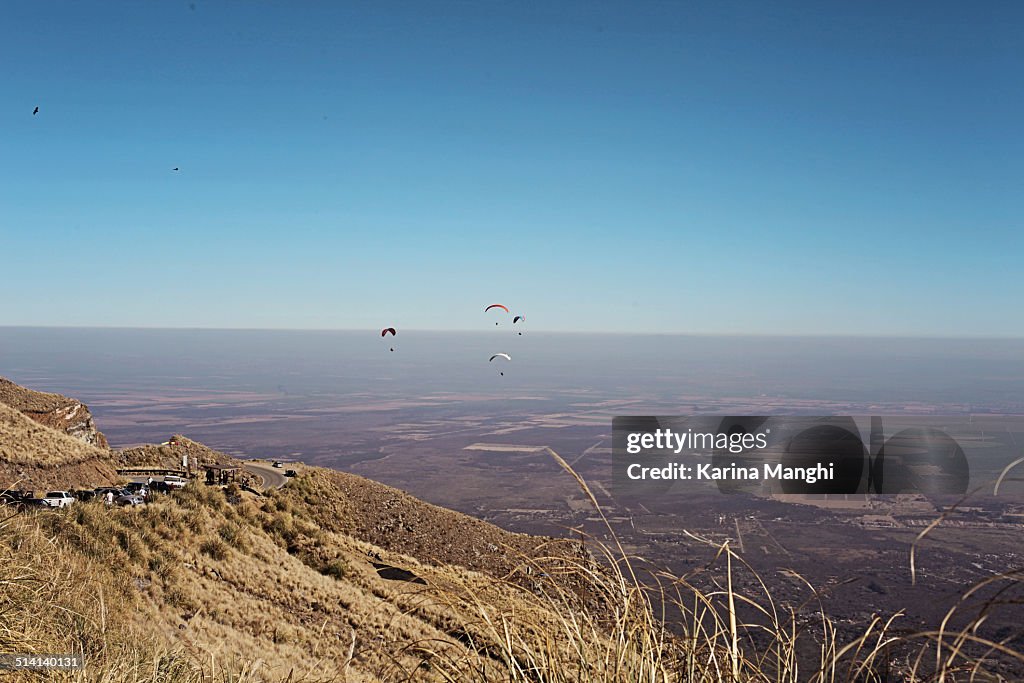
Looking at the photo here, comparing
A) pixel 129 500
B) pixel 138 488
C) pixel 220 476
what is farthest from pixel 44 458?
pixel 129 500

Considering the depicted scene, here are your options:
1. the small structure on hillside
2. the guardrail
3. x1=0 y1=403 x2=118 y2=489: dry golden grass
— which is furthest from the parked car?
the guardrail

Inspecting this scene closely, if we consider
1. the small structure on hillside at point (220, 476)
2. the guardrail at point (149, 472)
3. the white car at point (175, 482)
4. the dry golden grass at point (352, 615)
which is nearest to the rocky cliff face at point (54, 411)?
the guardrail at point (149, 472)

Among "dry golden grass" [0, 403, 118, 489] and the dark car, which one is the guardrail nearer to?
"dry golden grass" [0, 403, 118, 489]

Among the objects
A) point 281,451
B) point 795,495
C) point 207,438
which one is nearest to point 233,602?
point 795,495

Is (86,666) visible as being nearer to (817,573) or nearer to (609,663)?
(609,663)

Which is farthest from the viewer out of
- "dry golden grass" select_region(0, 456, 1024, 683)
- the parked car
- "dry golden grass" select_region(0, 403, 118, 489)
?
Result: "dry golden grass" select_region(0, 403, 118, 489)

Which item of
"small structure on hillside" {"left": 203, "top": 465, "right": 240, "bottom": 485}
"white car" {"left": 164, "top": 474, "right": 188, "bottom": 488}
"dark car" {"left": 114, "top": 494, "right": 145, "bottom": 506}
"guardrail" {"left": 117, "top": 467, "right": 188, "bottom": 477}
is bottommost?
"small structure on hillside" {"left": 203, "top": 465, "right": 240, "bottom": 485}

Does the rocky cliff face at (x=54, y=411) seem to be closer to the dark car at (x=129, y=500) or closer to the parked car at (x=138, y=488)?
the parked car at (x=138, y=488)

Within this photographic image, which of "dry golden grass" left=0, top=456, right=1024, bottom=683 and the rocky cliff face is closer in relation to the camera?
"dry golden grass" left=0, top=456, right=1024, bottom=683
